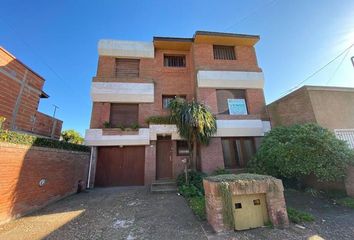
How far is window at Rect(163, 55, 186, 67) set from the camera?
1258 cm

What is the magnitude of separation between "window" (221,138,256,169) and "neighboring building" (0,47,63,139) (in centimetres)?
1056

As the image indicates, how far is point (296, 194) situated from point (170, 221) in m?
5.91

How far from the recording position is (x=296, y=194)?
7.37 meters

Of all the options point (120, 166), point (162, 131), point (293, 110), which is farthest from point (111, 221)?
point (293, 110)

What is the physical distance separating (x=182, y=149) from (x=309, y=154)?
6362 millimetres

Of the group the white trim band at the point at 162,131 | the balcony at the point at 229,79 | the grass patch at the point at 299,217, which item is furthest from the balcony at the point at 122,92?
the grass patch at the point at 299,217

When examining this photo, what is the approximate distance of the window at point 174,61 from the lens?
1258 centimetres

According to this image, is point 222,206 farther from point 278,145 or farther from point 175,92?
point 175,92

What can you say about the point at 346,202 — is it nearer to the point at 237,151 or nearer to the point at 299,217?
the point at 299,217

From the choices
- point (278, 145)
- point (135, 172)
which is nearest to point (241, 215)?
point (278, 145)

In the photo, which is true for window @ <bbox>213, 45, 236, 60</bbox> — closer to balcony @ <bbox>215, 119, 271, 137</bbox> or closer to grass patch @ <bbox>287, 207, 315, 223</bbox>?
balcony @ <bbox>215, 119, 271, 137</bbox>

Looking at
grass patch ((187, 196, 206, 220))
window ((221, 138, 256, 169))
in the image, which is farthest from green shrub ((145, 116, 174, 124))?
grass patch ((187, 196, 206, 220))

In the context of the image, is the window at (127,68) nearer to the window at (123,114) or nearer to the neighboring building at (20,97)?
the window at (123,114)

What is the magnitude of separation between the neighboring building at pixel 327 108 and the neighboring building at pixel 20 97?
45.1 ft
